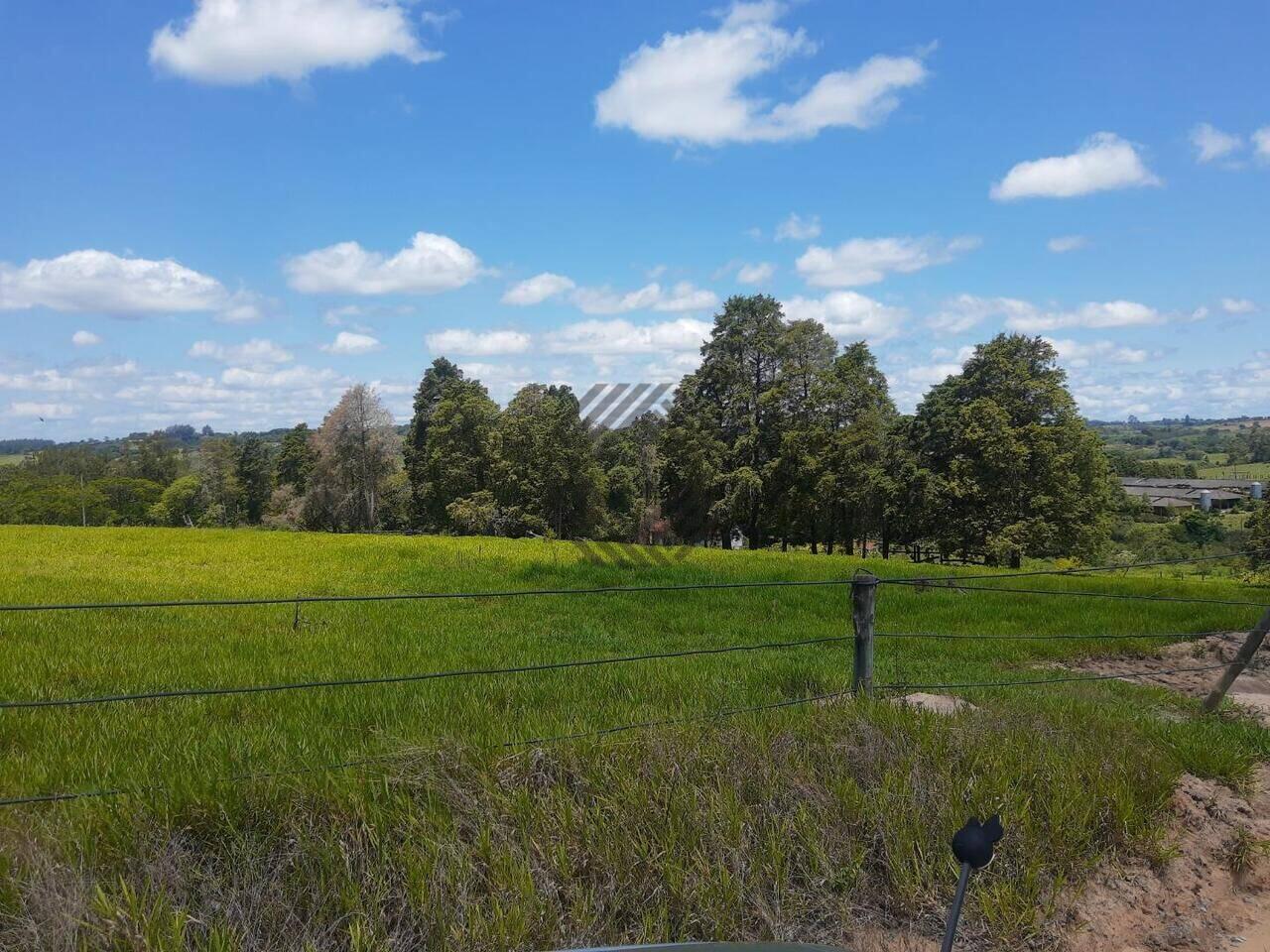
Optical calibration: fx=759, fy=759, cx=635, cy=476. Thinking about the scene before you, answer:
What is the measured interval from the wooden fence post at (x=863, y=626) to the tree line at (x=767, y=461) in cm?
2845

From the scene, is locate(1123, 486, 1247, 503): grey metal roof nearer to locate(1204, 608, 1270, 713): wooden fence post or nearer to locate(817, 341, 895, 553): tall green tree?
locate(817, 341, 895, 553): tall green tree

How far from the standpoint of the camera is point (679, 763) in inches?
160

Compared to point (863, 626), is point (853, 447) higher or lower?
higher

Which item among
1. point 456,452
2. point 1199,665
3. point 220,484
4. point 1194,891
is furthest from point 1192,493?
point 220,484

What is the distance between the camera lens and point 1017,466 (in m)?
31.6

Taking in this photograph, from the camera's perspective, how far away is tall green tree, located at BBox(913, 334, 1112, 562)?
31609mm

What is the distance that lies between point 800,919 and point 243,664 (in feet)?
20.1

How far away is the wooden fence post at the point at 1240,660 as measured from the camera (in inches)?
232

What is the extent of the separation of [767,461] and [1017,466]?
37.1 feet

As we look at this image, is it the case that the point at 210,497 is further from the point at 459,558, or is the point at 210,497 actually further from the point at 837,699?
the point at 837,699

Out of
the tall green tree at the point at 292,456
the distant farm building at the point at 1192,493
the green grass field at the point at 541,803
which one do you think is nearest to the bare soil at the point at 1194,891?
the green grass field at the point at 541,803

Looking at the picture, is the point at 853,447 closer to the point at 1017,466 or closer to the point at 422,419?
the point at 1017,466

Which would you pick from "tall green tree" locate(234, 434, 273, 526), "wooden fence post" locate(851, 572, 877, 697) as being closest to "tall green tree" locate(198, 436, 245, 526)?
"tall green tree" locate(234, 434, 273, 526)

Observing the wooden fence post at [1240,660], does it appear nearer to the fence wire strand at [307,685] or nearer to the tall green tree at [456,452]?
the fence wire strand at [307,685]
